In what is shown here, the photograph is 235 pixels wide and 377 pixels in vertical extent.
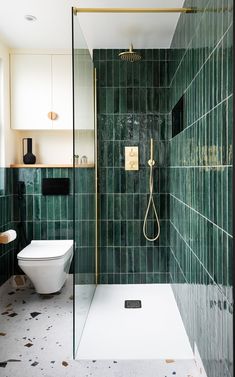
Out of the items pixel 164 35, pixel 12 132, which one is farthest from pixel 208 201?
pixel 12 132

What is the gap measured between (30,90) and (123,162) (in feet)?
4.13

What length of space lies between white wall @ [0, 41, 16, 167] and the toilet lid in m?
0.88

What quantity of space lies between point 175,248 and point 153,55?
193cm

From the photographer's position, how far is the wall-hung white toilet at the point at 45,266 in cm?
267

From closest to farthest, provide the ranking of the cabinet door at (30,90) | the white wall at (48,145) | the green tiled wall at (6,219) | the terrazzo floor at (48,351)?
the terrazzo floor at (48,351), the green tiled wall at (6,219), the cabinet door at (30,90), the white wall at (48,145)

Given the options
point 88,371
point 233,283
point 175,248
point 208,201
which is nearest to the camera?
point 233,283

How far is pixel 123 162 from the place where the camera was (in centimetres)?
317

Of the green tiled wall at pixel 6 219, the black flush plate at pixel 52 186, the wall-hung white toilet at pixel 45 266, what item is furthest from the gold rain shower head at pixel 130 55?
the wall-hung white toilet at pixel 45 266

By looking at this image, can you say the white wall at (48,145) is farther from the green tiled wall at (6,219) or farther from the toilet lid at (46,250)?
the toilet lid at (46,250)

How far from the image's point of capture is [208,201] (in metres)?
1.59

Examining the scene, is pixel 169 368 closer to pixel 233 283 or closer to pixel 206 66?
pixel 233 283

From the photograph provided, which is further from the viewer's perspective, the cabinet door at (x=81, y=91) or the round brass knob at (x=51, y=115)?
the round brass knob at (x=51, y=115)

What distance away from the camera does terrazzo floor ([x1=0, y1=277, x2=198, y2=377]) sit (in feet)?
5.96

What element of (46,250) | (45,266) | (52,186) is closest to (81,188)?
(45,266)
